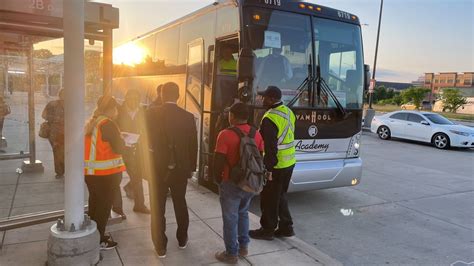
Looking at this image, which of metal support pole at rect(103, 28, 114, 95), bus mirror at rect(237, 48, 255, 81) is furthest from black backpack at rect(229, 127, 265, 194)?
metal support pole at rect(103, 28, 114, 95)

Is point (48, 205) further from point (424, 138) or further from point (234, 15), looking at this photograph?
point (424, 138)

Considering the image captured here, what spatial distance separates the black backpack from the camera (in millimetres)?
3729

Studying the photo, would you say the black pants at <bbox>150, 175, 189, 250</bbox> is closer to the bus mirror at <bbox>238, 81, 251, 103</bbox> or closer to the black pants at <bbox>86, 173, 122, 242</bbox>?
the black pants at <bbox>86, 173, 122, 242</bbox>

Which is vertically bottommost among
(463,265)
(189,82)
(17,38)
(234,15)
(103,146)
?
(463,265)

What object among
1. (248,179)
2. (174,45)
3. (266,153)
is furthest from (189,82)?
(248,179)

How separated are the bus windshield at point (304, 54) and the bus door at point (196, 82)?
4.26 ft

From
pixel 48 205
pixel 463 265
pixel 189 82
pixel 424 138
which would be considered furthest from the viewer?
pixel 424 138

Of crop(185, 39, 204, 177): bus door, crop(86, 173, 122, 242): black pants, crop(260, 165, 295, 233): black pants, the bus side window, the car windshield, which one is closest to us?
Result: crop(86, 173, 122, 242): black pants

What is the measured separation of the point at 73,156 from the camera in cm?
347

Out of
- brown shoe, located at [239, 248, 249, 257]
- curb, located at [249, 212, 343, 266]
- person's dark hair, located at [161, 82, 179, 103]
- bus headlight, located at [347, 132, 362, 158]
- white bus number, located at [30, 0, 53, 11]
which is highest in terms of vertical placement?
white bus number, located at [30, 0, 53, 11]

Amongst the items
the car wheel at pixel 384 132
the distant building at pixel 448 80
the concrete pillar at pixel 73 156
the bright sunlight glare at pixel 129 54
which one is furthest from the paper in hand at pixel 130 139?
the distant building at pixel 448 80

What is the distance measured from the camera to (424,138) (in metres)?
15.7

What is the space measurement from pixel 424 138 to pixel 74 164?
15.3 metres

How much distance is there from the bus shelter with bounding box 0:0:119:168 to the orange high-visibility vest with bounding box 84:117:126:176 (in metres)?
1.08
